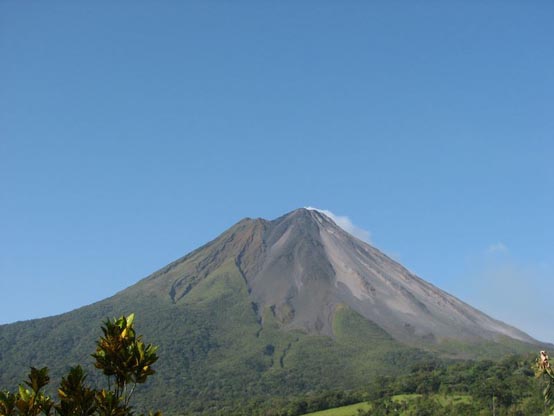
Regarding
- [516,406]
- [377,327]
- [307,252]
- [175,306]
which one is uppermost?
[307,252]

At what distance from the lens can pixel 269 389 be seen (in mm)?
119062

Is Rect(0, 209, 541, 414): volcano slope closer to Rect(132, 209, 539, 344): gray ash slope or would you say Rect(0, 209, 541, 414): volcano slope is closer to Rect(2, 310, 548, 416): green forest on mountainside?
Rect(132, 209, 539, 344): gray ash slope

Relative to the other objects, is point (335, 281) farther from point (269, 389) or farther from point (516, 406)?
A: point (516, 406)

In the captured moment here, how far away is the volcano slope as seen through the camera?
125062mm

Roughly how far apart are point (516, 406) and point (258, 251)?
4534 inches

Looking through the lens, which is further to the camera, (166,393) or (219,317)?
(219,317)

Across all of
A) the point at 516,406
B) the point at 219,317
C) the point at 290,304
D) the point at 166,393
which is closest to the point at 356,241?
the point at 290,304

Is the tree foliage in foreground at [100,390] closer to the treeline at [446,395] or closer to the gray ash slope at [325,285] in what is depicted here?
the treeline at [446,395]

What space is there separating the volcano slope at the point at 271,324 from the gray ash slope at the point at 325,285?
1.18ft

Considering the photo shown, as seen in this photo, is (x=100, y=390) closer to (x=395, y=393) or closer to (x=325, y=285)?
(x=395, y=393)

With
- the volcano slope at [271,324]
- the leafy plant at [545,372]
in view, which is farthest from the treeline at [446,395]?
the leafy plant at [545,372]

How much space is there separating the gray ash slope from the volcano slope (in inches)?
14.2

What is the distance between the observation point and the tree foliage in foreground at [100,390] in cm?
1120

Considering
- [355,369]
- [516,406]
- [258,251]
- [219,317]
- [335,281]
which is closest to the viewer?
[516,406]
